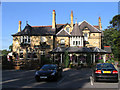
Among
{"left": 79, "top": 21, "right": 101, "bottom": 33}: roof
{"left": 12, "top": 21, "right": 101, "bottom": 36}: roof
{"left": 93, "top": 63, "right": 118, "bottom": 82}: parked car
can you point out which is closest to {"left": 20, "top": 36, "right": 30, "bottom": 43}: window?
{"left": 12, "top": 21, "right": 101, "bottom": 36}: roof

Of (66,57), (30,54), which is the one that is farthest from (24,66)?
(30,54)

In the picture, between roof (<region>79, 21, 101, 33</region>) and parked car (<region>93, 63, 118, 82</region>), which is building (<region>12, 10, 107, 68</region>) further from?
parked car (<region>93, 63, 118, 82</region>)

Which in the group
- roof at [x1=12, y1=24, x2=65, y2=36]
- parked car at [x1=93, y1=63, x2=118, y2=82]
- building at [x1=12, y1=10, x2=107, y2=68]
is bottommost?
parked car at [x1=93, y1=63, x2=118, y2=82]

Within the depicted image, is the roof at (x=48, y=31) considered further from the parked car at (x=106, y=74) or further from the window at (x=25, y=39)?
the parked car at (x=106, y=74)

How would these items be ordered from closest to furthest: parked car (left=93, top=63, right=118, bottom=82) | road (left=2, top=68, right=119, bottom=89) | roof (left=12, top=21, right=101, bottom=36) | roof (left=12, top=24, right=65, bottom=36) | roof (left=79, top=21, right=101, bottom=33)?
road (left=2, top=68, right=119, bottom=89) → parked car (left=93, top=63, right=118, bottom=82) → roof (left=12, top=21, right=101, bottom=36) → roof (left=12, top=24, right=65, bottom=36) → roof (left=79, top=21, right=101, bottom=33)

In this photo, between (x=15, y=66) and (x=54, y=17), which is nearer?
(x=15, y=66)

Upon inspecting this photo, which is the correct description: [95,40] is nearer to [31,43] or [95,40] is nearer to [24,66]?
[31,43]

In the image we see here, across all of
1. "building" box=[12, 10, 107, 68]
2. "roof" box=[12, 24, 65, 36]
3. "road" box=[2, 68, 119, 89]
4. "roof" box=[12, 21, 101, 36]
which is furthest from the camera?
"roof" box=[12, 24, 65, 36]

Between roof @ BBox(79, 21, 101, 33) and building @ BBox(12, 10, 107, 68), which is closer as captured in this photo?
building @ BBox(12, 10, 107, 68)

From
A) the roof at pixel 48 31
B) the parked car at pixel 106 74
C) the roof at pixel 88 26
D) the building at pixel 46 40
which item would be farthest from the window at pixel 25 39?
the parked car at pixel 106 74

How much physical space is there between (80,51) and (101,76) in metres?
19.7

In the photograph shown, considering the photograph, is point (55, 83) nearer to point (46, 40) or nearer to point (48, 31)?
point (46, 40)

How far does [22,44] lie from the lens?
38.0 meters

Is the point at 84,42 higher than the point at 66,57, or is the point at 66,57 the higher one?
the point at 84,42
